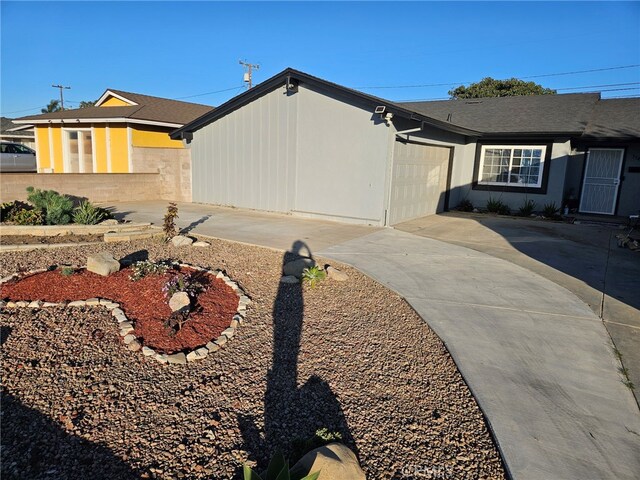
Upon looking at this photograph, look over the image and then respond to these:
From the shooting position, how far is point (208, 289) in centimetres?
600

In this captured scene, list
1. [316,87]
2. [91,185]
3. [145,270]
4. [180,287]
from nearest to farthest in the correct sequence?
[180,287] → [145,270] → [316,87] → [91,185]

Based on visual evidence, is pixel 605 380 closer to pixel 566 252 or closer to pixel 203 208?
pixel 566 252

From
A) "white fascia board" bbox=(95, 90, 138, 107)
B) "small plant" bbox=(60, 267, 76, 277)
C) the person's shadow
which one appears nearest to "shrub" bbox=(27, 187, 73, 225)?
"small plant" bbox=(60, 267, 76, 277)

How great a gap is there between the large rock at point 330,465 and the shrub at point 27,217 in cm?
891

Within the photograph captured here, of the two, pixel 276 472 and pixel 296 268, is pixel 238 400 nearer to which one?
pixel 276 472

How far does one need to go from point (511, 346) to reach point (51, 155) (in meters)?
23.2

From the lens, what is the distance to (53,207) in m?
9.25

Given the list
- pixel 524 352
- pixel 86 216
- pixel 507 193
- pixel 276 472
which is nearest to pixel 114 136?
pixel 86 216

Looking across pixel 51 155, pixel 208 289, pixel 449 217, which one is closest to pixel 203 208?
pixel 449 217

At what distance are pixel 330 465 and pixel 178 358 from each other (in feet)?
7.03

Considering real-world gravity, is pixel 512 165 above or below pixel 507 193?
above

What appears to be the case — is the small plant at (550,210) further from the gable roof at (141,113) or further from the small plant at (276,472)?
the gable roof at (141,113)

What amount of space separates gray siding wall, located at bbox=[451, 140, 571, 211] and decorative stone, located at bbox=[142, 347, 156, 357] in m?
13.7

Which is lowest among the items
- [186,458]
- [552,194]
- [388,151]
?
[186,458]
